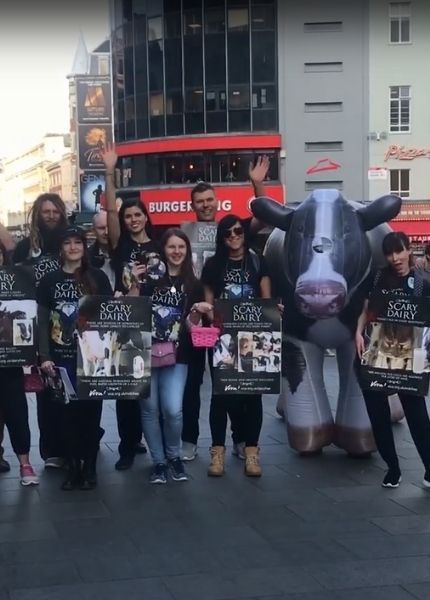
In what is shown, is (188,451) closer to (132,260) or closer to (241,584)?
(132,260)

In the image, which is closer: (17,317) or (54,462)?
(17,317)

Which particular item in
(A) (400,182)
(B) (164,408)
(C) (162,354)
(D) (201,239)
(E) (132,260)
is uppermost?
(A) (400,182)

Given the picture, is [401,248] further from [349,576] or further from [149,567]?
[149,567]

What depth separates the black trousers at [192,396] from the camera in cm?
642

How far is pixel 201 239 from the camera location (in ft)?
22.2

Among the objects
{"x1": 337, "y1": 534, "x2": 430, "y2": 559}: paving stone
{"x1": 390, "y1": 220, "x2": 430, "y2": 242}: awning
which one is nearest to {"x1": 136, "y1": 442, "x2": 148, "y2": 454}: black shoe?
{"x1": 337, "y1": 534, "x2": 430, "y2": 559}: paving stone

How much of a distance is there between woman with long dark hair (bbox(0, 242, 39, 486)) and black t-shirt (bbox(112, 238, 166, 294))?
0.79 m

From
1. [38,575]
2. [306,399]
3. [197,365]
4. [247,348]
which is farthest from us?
[306,399]

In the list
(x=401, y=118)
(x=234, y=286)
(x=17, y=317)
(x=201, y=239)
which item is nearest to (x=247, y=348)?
(x=234, y=286)

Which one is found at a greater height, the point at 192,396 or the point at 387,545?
the point at 192,396

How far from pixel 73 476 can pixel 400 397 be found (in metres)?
2.24

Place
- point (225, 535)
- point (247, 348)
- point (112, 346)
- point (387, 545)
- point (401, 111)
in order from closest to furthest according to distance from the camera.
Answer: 1. point (387, 545)
2. point (225, 535)
3. point (112, 346)
4. point (247, 348)
5. point (401, 111)

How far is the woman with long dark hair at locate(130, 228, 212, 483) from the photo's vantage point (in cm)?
580

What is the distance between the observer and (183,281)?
19.4ft
